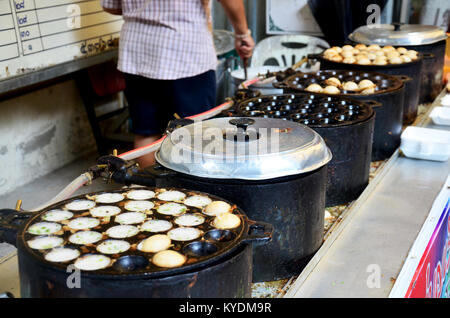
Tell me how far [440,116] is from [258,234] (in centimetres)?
170

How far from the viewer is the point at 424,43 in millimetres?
2760

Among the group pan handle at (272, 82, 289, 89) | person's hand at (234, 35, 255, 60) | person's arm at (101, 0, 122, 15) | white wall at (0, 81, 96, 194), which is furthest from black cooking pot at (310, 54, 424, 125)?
white wall at (0, 81, 96, 194)

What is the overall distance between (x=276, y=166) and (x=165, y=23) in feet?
5.85

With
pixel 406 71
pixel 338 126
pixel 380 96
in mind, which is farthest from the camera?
pixel 406 71

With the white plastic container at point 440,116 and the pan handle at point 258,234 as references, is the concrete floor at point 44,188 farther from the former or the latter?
the pan handle at point 258,234

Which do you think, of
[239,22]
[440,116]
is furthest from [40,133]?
[440,116]

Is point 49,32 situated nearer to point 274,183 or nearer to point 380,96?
point 380,96

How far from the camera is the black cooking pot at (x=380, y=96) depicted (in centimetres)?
189

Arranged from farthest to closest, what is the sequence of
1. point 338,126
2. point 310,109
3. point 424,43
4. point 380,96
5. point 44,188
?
1. point 44,188
2. point 424,43
3. point 380,96
4. point 310,109
5. point 338,126

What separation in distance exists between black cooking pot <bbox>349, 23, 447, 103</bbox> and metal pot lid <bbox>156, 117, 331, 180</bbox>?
5.28 ft

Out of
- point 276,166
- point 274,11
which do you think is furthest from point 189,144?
point 274,11

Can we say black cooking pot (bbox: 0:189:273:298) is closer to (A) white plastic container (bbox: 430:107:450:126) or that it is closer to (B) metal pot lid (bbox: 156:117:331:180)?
(B) metal pot lid (bbox: 156:117:331:180)

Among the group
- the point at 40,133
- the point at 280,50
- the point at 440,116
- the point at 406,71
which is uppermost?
the point at 406,71
